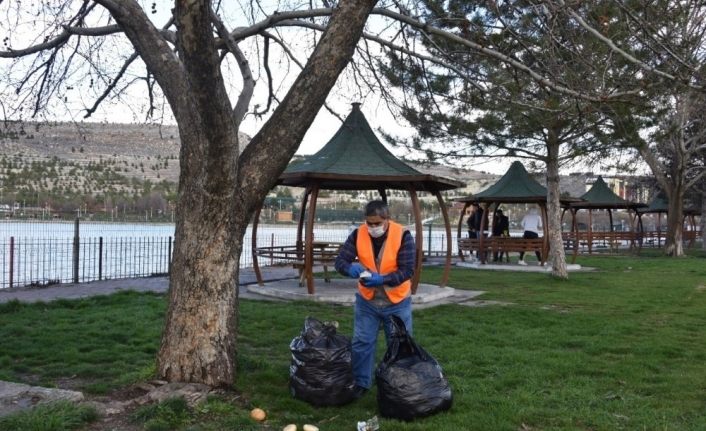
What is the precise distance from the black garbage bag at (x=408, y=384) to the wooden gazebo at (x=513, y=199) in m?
15.6

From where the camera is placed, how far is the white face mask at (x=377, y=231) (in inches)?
211

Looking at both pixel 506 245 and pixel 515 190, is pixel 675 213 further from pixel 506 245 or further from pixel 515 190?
pixel 506 245

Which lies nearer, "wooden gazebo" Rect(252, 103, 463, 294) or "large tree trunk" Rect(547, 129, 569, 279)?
"wooden gazebo" Rect(252, 103, 463, 294)

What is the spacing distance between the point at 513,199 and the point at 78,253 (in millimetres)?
12356

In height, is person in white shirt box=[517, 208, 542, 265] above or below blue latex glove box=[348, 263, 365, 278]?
above

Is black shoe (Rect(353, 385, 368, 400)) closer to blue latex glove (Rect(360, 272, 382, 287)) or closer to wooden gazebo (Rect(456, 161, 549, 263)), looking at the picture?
blue latex glove (Rect(360, 272, 382, 287))

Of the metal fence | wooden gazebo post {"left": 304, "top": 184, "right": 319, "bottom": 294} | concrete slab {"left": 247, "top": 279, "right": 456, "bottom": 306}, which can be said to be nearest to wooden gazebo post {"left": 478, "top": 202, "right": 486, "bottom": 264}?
the metal fence

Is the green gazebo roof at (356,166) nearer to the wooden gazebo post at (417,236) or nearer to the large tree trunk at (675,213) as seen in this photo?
the wooden gazebo post at (417,236)

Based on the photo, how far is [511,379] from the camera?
5992mm

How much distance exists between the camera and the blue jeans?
5453mm

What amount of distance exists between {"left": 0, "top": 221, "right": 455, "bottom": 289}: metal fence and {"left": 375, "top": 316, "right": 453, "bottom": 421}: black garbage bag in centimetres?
732

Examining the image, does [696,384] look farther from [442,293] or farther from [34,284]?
[34,284]

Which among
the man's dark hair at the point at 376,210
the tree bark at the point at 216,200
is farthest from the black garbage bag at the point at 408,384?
the tree bark at the point at 216,200

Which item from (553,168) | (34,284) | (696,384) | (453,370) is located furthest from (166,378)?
(553,168)
